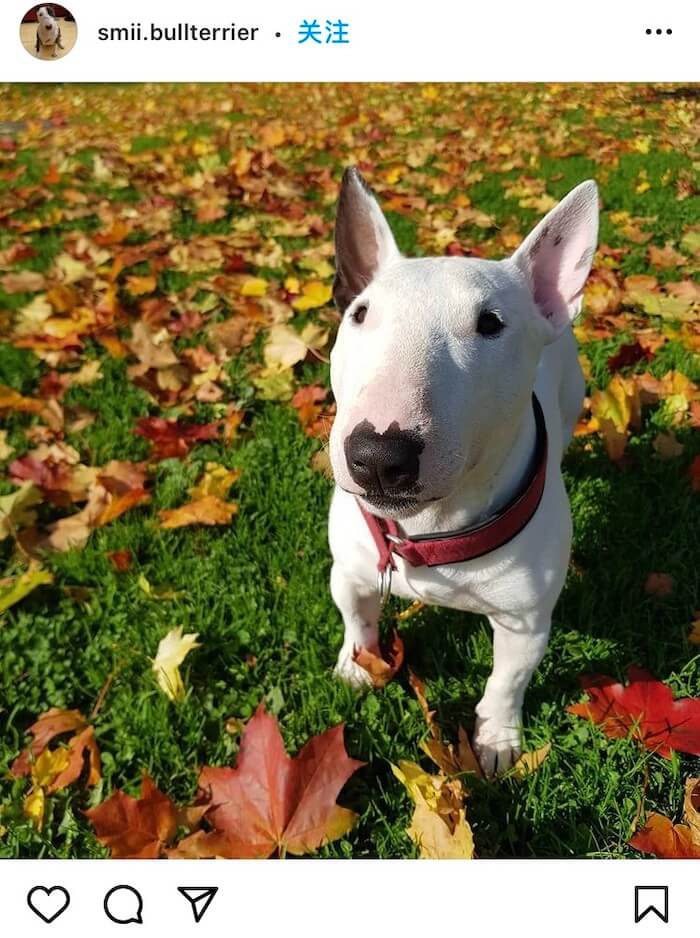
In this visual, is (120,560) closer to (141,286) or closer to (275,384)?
(275,384)

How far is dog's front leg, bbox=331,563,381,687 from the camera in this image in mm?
1766

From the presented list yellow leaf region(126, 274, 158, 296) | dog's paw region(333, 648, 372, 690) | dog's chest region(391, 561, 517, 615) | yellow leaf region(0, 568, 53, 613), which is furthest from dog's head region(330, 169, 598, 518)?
yellow leaf region(126, 274, 158, 296)

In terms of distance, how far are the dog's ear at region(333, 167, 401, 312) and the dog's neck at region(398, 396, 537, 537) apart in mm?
468

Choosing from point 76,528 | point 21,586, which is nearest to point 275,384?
point 76,528

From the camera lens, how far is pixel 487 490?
1433 millimetres

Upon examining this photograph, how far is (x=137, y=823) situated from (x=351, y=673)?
637 mm

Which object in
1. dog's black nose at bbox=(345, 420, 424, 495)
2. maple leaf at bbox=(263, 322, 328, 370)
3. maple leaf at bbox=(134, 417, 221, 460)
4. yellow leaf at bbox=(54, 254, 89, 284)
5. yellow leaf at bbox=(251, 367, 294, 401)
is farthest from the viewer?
yellow leaf at bbox=(54, 254, 89, 284)

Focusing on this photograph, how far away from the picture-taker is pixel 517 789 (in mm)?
1695

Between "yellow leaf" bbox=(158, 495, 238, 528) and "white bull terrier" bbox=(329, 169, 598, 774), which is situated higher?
"white bull terrier" bbox=(329, 169, 598, 774)
